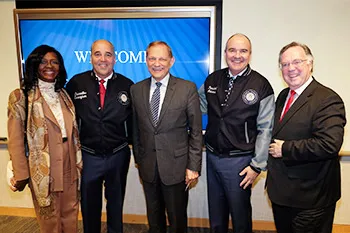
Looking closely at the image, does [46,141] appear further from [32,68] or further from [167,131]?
[167,131]

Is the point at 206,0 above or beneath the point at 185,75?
above

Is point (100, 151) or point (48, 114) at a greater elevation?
point (48, 114)

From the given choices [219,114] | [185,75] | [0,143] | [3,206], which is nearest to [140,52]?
[185,75]

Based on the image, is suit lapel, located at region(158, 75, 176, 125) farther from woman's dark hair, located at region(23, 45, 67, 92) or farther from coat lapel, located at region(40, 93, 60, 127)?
woman's dark hair, located at region(23, 45, 67, 92)

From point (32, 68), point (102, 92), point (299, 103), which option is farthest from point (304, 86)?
point (32, 68)

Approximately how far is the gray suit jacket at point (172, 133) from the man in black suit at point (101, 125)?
0.19 meters

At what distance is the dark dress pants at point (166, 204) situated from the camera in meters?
1.94

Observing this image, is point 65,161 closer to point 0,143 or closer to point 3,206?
point 0,143

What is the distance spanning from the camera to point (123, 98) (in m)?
2.05

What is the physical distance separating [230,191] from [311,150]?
655 millimetres

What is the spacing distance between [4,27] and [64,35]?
1.95ft

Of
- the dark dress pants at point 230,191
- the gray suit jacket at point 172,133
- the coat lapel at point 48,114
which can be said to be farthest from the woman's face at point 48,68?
the dark dress pants at point 230,191

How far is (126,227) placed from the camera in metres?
2.79

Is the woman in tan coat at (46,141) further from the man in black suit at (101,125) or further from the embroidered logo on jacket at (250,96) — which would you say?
the embroidered logo on jacket at (250,96)
